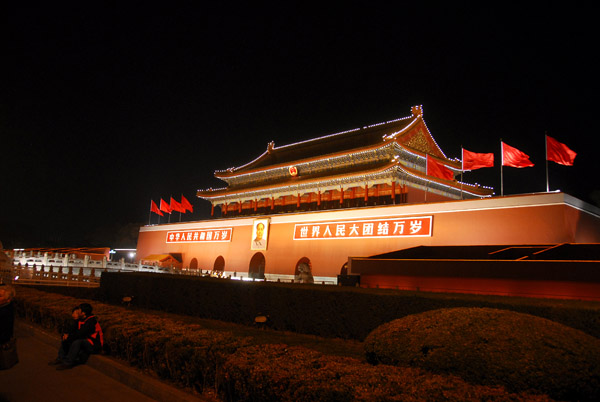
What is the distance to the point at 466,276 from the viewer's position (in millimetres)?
12570

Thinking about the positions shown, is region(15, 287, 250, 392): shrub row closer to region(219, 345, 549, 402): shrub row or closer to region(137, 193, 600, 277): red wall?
region(219, 345, 549, 402): shrub row

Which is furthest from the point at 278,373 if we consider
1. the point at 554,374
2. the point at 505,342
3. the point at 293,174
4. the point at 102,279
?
the point at 293,174

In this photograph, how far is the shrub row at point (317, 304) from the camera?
628 cm

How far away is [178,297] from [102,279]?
5.02 m

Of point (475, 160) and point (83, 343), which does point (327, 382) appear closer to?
point (83, 343)

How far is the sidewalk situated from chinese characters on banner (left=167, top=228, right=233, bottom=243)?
68.3 feet

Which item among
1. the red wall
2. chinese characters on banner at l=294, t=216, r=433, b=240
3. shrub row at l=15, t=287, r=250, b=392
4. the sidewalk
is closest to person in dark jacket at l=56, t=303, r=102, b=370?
the sidewalk

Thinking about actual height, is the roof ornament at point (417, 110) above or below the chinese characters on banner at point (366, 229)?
above

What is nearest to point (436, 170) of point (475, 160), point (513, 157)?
point (475, 160)

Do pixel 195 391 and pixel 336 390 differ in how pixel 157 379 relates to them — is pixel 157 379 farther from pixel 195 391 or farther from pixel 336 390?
pixel 336 390

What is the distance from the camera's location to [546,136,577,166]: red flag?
15.1m

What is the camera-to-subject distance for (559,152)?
49.6ft

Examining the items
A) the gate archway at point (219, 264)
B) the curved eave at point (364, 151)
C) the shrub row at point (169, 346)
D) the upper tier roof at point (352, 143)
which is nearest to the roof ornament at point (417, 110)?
the upper tier roof at point (352, 143)

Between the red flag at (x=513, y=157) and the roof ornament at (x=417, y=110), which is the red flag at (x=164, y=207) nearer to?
the roof ornament at (x=417, y=110)
